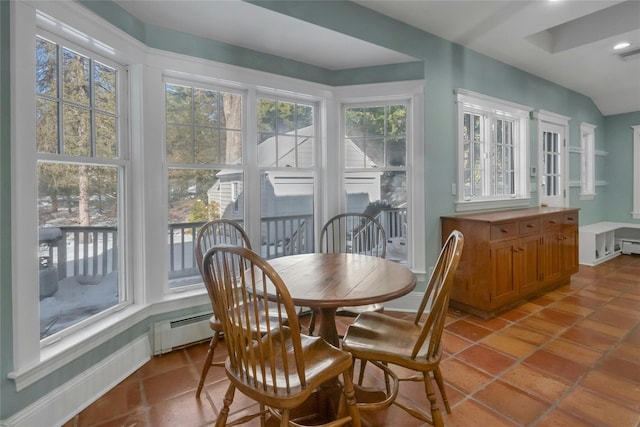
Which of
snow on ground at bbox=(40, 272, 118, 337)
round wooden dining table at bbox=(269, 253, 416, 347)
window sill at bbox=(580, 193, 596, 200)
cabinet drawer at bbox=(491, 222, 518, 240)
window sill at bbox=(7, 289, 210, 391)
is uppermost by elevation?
window sill at bbox=(580, 193, 596, 200)

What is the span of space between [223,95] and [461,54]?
2532mm

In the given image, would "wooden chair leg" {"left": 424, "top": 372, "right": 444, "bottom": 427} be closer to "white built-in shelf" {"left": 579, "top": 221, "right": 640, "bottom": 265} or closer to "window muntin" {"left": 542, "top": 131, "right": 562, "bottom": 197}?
"window muntin" {"left": 542, "top": 131, "right": 562, "bottom": 197}

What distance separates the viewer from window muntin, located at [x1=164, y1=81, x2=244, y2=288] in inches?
101

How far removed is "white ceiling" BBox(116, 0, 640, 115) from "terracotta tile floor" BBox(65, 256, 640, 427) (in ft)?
7.87

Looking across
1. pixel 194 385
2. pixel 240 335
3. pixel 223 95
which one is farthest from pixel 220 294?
pixel 223 95

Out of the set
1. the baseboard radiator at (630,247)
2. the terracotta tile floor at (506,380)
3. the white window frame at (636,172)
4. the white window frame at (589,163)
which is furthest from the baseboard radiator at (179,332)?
the white window frame at (636,172)

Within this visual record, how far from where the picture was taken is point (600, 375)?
207cm

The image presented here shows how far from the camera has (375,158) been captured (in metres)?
3.38

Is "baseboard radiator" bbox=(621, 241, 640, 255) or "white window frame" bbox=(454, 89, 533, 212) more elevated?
"white window frame" bbox=(454, 89, 533, 212)

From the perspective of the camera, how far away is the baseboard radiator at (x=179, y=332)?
239cm

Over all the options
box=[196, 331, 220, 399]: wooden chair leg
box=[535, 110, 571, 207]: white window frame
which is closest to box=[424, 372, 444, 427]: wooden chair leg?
box=[196, 331, 220, 399]: wooden chair leg

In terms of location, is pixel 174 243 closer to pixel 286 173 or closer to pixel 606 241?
pixel 286 173

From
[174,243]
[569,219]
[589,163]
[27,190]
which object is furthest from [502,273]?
[589,163]

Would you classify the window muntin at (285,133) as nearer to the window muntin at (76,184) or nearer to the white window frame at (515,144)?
the window muntin at (76,184)
